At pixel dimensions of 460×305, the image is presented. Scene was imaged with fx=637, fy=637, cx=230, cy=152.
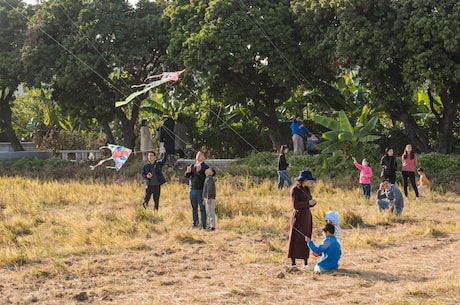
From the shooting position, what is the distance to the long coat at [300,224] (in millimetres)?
8602

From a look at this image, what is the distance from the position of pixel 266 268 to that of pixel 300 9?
1434 centimetres

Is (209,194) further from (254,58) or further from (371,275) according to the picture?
(254,58)

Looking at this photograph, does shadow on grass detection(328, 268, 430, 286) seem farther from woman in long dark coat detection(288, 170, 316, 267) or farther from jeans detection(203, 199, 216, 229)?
jeans detection(203, 199, 216, 229)

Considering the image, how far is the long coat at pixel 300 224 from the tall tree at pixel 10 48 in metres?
19.6

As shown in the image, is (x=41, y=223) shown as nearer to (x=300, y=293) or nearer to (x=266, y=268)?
(x=266, y=268)

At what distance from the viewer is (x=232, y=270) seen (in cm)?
868

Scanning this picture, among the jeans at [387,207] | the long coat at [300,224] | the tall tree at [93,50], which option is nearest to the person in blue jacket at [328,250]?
the long coat at [300,224]

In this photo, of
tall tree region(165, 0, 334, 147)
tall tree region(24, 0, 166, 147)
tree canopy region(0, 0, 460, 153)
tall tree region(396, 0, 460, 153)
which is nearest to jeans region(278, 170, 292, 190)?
tree canopy region(0, 0, 460, 153)

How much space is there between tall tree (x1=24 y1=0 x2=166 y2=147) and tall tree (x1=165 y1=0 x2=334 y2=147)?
1.89 meters

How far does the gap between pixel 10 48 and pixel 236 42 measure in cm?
1121

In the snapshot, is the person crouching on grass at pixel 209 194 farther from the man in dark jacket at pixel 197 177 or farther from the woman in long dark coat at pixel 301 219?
the woman in long dark coat at pixel 301 219

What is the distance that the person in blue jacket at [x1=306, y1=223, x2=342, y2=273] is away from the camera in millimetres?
8352

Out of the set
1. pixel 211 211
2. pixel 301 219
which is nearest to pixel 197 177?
pixel 211 211

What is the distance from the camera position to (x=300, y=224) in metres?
8.59
